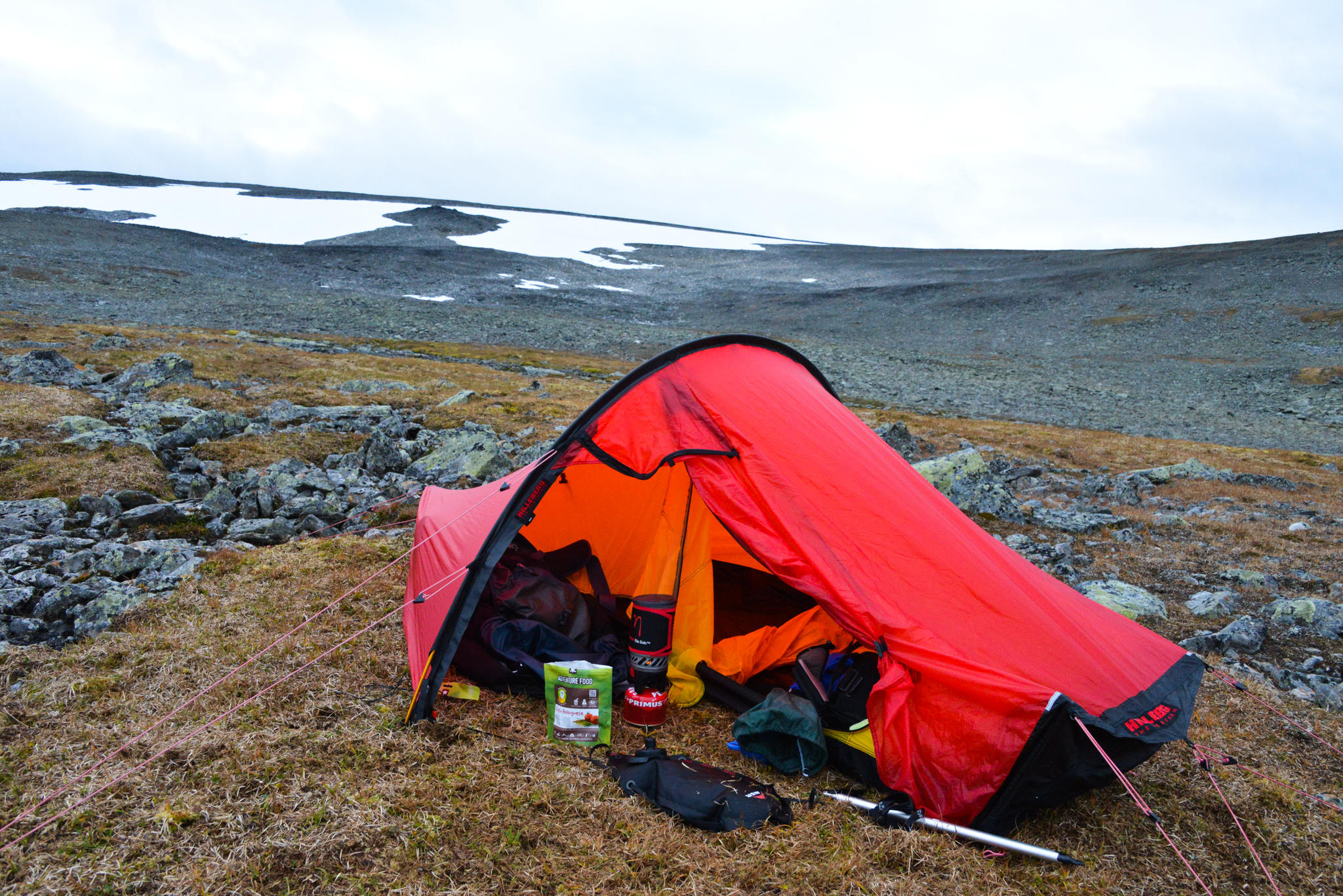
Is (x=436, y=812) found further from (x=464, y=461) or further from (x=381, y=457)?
(x=381, y=457)

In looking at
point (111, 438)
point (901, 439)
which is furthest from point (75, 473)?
point (901, 439)

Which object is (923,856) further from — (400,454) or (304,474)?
(400,454)

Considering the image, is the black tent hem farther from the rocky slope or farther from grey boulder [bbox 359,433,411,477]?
the rocky slope

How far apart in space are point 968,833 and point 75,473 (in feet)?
29.5

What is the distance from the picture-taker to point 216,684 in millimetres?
4574

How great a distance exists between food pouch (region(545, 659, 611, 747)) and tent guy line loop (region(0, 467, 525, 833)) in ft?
6.01

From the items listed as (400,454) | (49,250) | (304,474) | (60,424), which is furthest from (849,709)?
(49,250)

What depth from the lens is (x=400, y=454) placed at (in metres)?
10.2

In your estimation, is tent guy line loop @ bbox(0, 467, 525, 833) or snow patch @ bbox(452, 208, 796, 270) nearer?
tent guy line loop @ bbox(0, 467, 525, 833)

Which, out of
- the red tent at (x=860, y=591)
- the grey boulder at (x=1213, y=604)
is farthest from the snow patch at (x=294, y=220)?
the grey boulder at (x=1213, y=604)

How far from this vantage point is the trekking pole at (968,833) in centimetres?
342

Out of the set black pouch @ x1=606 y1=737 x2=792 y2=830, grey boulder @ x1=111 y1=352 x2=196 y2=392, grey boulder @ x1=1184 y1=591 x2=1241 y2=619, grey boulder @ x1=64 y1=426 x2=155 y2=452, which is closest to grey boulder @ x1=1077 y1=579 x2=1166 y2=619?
grey boulder @ x1=1184 y1=591 x2=1241 y2=619

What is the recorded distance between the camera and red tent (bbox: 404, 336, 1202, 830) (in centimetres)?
374

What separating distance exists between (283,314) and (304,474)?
2565cm
